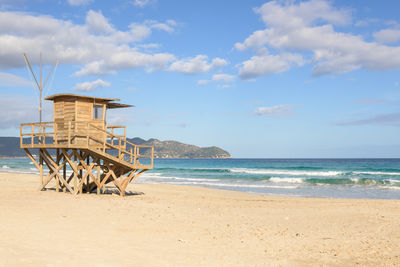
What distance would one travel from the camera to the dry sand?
23.8 feet

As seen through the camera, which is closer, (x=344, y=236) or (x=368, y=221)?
(x=344, y=236)

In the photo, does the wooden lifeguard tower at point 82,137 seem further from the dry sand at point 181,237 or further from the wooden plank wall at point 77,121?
the dry sand at point 181,237

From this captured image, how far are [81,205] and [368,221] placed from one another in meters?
9.78

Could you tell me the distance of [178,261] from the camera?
7266 mm

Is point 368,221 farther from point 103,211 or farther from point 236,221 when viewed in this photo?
point 103,211

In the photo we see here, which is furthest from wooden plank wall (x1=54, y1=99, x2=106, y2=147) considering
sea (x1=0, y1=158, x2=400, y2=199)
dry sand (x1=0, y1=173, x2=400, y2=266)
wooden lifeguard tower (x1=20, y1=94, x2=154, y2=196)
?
sea (x1=0, y1=158, x2=400, y2=199)

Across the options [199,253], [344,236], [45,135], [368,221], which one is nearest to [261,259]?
[199,253]

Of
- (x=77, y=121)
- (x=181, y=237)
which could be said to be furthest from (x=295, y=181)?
(x=181, y=237)

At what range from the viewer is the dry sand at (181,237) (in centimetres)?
725

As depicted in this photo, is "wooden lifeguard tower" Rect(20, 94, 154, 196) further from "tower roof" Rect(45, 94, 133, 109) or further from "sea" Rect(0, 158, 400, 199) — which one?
"sea" Rect(0, 158, 400, 199)

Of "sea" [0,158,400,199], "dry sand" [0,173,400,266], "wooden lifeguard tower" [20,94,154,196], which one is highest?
"wooden lifeguard tower" [20,94,154,196]

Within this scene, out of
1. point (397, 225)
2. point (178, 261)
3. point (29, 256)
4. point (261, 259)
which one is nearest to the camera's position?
point (29, 256)

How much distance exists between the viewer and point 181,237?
9.44 metres

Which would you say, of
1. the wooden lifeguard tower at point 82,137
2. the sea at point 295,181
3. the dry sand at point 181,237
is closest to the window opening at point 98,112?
the wooden lifeguard tower at point 82,137
